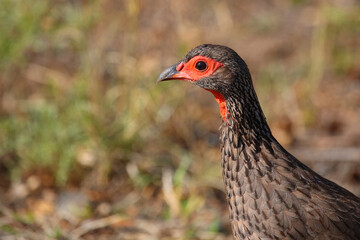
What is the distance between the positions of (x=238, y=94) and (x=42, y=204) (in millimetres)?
2655

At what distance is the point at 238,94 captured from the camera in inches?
123

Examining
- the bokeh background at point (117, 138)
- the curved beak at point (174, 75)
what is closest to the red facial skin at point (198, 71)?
the curved beak at point (174, 75)

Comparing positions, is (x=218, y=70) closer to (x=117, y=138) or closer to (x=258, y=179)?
(x=258, y=179)

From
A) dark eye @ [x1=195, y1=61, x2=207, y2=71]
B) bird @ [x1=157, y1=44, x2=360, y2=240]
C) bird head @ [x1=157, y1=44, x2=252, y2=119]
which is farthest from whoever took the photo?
dark eye @ [x1=195, y1=61, x2=207, y2=71]

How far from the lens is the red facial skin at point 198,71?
3178 mm

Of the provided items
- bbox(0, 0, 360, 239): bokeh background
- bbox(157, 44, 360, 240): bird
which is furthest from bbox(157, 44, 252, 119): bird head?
bbox(0, 0, 360, 239): bokeh background

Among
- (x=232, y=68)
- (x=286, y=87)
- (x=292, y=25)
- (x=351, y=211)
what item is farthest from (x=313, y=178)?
(x=292, y=25)

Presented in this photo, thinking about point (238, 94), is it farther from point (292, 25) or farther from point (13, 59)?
point (292, 25)

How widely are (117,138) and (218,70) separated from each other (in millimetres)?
2211

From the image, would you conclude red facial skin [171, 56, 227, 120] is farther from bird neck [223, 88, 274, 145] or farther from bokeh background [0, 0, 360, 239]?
bokeh background [0, 0, 360, 239]

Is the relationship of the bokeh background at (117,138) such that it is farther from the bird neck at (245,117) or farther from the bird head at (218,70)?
the bird neck at (245,117)

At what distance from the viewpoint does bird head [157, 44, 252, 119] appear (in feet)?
10.2

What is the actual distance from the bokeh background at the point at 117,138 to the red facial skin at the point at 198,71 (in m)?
1.22

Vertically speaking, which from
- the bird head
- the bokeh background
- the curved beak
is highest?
the bokeh background
